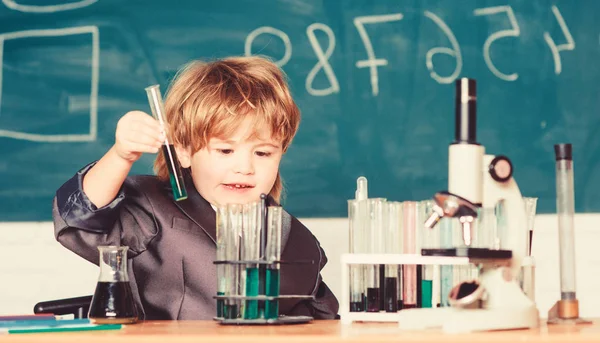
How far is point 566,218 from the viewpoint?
1268 mm

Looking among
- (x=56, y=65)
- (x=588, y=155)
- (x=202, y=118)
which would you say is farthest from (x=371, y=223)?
(x=56, y=65)

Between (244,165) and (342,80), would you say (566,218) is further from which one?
(342,80)

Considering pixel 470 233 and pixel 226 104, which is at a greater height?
pixel 226 104

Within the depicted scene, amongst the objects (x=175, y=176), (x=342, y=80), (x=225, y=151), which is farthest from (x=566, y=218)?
(x=342, y=80)

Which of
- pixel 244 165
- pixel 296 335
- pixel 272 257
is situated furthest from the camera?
pixel 244 165

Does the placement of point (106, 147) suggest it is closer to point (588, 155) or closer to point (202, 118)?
point (202, 118)

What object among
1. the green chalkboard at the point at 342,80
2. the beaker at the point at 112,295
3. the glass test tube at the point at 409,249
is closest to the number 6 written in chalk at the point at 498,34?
the green chalkboard at the point at 342,80

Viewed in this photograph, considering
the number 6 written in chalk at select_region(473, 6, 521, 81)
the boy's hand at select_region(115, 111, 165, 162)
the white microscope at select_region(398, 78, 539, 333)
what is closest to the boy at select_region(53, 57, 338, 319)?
the boy's hand at select_region(115, 111, 165, 162)

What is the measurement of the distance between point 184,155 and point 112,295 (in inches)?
21.6

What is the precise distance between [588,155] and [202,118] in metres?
1.10

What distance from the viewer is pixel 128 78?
2381mm

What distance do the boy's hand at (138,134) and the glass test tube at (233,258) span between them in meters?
0.20

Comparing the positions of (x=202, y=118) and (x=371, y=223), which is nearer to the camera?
(x=371, y=223)

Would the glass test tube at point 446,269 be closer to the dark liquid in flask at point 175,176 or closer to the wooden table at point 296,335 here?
the wooden table at point 296,335
